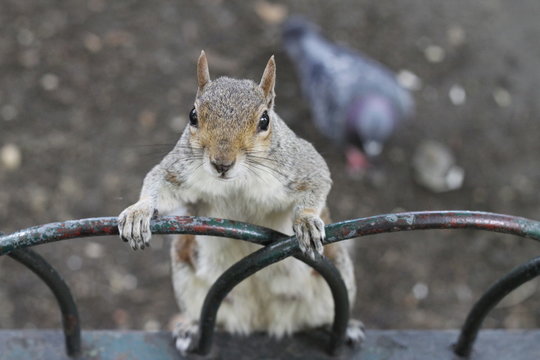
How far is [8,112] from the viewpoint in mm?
2527

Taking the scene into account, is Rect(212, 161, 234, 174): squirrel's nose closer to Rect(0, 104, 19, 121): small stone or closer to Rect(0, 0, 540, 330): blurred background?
Rect(0, 0, 540, 330): blurred background

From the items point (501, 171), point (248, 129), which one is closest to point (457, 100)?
point (501, 171)

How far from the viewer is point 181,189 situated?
3.39 feet

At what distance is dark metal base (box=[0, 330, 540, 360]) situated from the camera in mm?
917

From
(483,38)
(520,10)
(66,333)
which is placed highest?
(520,10)

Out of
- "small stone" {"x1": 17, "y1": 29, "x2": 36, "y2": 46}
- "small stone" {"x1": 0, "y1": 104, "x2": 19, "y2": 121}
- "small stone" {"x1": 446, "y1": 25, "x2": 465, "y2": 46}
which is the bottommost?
"small stone" {"x1": 0, "y1": 104, "x2": 19, "y2": 121}

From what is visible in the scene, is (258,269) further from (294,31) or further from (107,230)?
(294,31)

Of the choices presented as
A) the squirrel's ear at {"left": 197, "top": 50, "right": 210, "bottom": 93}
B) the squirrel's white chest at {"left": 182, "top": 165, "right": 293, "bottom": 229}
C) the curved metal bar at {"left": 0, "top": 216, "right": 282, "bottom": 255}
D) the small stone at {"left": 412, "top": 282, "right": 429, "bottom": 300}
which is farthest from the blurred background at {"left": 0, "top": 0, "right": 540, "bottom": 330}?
the curved metal bar at {"left": 0, "top": 216, "right": 282, "bottom": 255}

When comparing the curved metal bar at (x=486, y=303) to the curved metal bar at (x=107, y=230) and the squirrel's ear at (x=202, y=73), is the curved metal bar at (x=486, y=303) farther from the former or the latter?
the squirrel's ear at (x=202, y=73)

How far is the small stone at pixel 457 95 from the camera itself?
277 centimetres

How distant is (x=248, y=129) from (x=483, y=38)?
2368 mm

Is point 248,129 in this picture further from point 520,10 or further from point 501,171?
point 520,10

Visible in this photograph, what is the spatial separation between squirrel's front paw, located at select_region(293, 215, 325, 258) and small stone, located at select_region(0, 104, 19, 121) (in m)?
1.92

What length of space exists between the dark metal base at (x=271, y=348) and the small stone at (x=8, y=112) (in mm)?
1736
